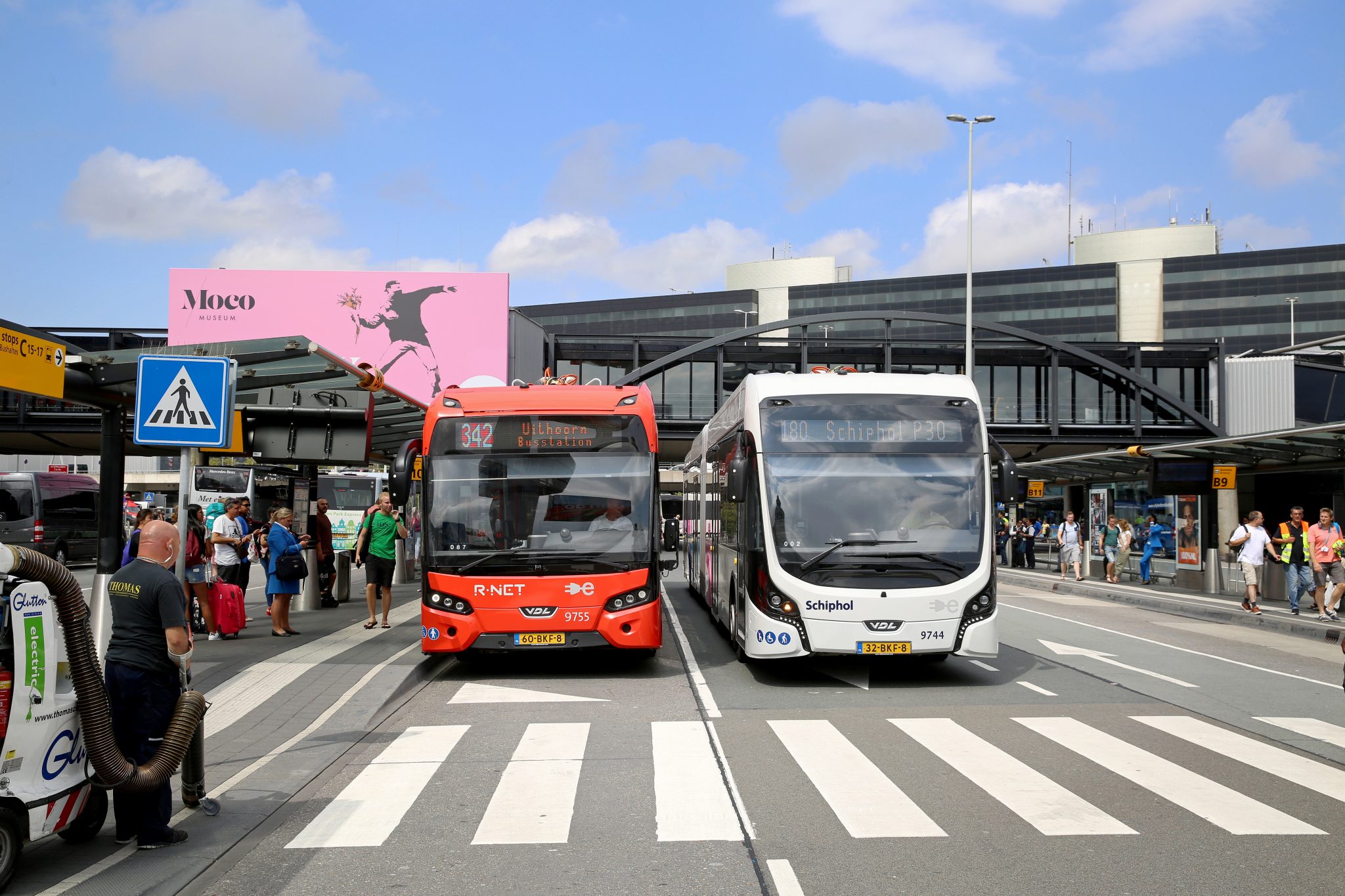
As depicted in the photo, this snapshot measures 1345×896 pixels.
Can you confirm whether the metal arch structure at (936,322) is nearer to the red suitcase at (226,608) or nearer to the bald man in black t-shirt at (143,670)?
the red suitcase at (226,608)

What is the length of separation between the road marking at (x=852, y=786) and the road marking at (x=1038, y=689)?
2.84 metres

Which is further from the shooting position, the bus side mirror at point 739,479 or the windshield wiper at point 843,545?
the bus side mirror at point 739,479

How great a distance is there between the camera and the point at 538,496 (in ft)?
40.2

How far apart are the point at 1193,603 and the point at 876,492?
14.3 meters

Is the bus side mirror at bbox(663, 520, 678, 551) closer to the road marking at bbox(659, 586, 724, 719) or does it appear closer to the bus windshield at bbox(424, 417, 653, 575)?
the road marking at bbox(659, 586, 724, 719)

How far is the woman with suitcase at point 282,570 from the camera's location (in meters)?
14.7

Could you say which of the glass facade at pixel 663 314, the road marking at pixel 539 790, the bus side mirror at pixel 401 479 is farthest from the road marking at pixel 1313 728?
the glass facade at pixel 663 314

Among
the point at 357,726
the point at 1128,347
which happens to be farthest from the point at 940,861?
the point at 1128,347

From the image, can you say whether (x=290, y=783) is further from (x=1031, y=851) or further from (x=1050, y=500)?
(x=1050, y=500)

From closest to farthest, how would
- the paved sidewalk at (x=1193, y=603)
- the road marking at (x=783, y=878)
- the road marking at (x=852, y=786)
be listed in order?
the road marking at (x=783, y=878) < the road marking at (x=852, y=786) < the paved sidewalk at (x=1193, y=603)

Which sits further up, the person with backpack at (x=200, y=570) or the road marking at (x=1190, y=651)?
the person with backpack at (x=200, y=570)

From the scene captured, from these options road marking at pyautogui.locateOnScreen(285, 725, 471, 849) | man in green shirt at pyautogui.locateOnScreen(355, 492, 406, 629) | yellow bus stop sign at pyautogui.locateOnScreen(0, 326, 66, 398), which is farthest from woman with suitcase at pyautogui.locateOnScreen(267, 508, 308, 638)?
road marking at pyautogui.locateOnScreen(285, 725, 471, 849)

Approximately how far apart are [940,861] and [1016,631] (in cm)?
1249

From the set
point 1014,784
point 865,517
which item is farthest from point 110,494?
point 1014,784
